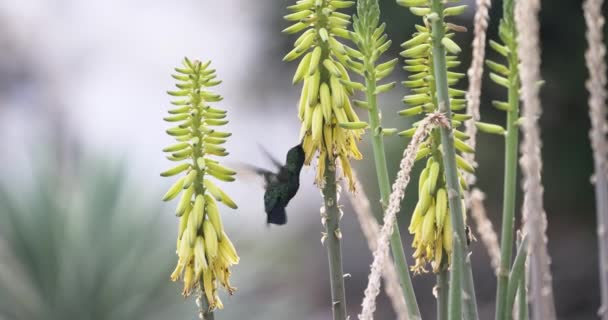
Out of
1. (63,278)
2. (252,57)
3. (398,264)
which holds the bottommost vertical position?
(63,278)

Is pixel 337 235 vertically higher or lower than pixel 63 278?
higher

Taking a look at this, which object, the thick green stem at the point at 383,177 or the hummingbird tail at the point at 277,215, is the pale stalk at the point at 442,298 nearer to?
the thick green stem at the point at 383,177

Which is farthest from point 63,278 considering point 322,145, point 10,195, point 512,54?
point 512,54

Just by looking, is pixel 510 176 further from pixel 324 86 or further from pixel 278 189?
pixel 278 189

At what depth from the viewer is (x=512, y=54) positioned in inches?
36.4

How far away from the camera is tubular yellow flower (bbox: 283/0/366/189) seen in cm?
113

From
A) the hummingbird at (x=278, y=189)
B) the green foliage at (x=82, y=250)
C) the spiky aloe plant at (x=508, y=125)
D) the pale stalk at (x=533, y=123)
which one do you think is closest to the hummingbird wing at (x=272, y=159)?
the hummingbird at (x=278, y=189)

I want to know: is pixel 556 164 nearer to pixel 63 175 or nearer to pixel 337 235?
pixel 63 175

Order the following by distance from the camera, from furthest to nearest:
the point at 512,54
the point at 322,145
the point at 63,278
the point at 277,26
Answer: the point at 277,26 < the point at 63,278 < the point at 322,145 < the point at 512,54

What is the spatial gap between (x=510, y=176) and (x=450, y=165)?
0.11 meters

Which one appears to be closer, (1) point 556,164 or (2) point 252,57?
(1) point 556,164

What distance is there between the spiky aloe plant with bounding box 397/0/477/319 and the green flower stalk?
213mm

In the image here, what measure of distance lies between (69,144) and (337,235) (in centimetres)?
388

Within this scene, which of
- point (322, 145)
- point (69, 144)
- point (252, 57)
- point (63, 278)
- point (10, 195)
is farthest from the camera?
point (252, 57)
